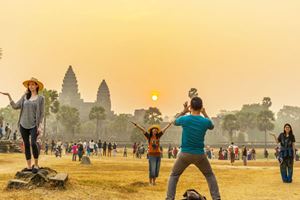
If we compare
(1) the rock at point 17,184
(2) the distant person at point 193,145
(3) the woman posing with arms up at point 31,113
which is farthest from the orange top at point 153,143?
(2) the distant person at point 193,145

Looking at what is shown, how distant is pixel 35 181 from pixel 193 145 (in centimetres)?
416

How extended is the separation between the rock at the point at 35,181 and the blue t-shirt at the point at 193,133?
3717 mm

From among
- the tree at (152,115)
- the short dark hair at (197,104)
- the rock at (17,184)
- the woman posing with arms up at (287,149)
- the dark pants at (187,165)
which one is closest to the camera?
the dark pants at (187,165)

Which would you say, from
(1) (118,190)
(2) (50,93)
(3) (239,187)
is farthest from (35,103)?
(2) (50,93)

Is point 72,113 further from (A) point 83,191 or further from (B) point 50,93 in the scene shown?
(A) point 83,191

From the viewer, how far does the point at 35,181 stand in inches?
337

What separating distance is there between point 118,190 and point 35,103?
3.33 metres

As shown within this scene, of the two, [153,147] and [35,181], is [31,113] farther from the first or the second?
[153,147]

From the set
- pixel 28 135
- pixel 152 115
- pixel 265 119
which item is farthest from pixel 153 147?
pixel 265 119

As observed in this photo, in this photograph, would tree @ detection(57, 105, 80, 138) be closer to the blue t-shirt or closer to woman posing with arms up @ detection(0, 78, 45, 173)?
woman posing with arms up @ detection(0, 78, 45, 173)

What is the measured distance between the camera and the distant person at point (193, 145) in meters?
6.22

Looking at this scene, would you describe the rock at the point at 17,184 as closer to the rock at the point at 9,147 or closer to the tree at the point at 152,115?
the rock at the point at 9,147

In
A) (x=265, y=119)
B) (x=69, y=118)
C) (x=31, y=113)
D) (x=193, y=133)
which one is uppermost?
(x=265, y=119)

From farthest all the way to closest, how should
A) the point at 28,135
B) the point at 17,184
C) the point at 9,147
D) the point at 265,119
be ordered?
the point at 265,119, the point at 9,147, the point at 28,135, the point at 17,184
